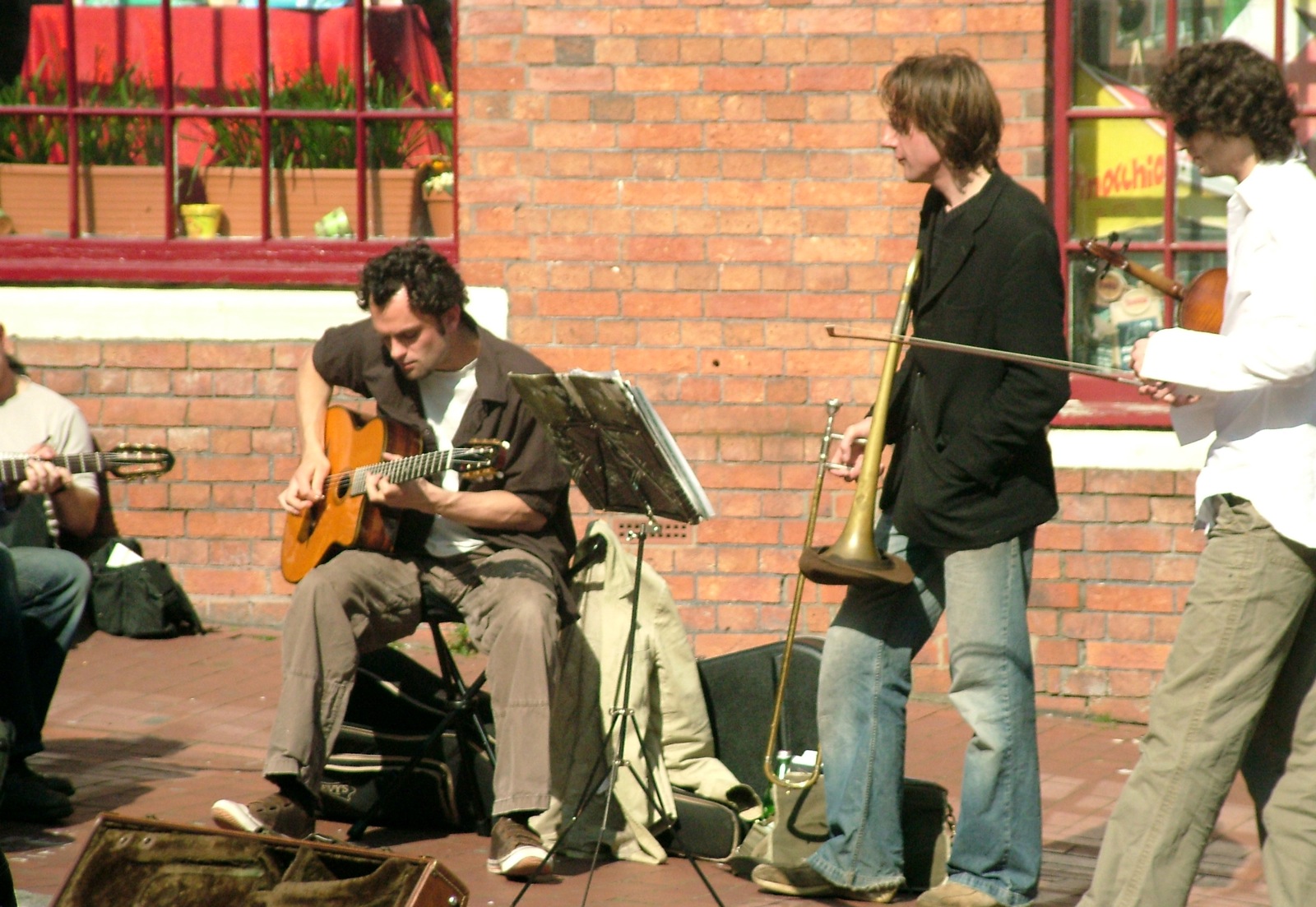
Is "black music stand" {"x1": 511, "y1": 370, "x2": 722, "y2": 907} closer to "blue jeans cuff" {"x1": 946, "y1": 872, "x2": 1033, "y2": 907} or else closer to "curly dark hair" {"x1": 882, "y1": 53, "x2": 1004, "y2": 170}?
"blue jeans cuff" {"x1": 946, "y1": 872, "x2": 1033, "y2": 907}

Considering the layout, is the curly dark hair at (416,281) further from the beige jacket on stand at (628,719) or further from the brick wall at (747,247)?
the brick wall at (747,247)

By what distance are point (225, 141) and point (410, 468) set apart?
117 inches

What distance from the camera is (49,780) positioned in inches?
186

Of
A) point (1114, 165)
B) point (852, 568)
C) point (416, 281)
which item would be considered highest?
point (1114, 165)

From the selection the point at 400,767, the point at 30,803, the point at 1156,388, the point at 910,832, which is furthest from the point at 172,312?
the point at 1156,388

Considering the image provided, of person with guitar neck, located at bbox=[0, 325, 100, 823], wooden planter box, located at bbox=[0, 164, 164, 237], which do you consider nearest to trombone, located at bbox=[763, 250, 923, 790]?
person with guitar neck, located at bbox=[0, 325, 100, 823]

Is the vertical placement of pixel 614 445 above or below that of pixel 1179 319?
below

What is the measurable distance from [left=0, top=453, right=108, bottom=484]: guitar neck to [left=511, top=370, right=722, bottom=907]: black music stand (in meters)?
1.77

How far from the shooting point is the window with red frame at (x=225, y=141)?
6676 mm

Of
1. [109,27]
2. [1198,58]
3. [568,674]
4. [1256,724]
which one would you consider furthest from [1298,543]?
[109,27]

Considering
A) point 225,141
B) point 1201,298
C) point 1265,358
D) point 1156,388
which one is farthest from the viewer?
point 225,141

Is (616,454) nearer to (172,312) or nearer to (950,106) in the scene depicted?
(950,106)

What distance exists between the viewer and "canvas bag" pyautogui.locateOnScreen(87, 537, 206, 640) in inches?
253

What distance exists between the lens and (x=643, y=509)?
157 inches
